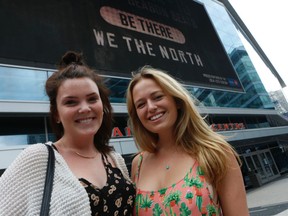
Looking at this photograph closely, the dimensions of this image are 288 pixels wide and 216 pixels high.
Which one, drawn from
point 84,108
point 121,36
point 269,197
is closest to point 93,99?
point 84,108

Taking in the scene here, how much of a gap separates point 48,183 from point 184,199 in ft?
2.90

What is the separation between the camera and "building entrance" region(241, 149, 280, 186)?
663 inches

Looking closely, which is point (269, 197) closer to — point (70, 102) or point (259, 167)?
point (259, 167)

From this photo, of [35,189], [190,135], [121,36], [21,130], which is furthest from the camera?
[121,36]

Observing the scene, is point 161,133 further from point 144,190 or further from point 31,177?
point 31,177

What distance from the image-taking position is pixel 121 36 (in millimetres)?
13000

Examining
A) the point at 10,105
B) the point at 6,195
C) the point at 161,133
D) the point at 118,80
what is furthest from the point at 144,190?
the point at 118,80

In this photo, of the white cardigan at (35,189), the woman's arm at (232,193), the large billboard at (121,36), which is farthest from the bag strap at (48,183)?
the large billboard at (121,36)

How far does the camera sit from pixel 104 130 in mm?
2566

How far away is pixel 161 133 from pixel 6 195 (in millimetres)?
1256

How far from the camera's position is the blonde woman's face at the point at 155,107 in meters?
2.19

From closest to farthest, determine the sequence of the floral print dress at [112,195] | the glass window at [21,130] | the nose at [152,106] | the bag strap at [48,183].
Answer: the bag strap at [48,183] < the floral print dress at [112,195] < the nose at [152,106] < the glass window at [21,130]

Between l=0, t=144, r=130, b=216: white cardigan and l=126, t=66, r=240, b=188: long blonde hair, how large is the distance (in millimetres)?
874

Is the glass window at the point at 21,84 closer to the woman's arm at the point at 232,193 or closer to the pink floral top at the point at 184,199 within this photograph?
the pink floral top at the point at 184,199
